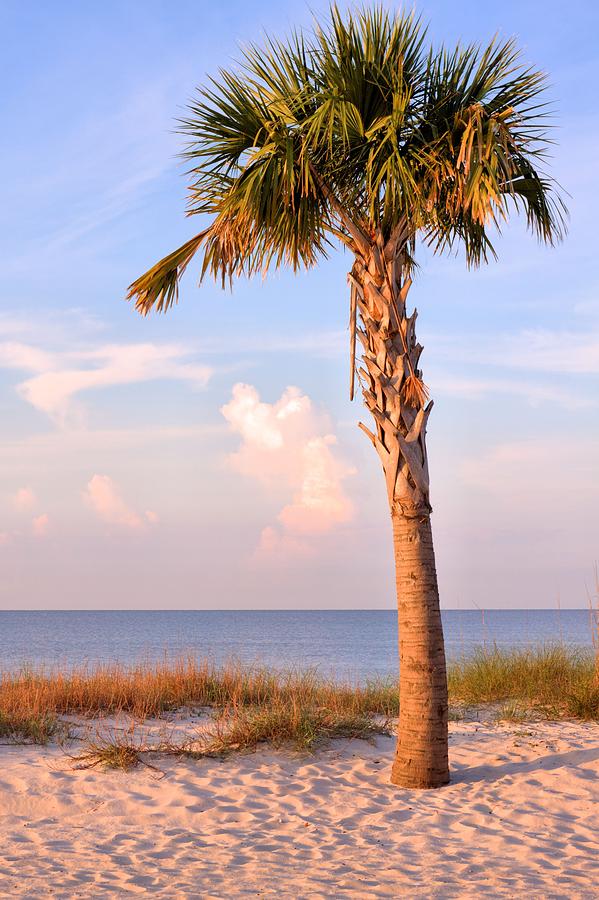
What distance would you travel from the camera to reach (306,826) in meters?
6.66

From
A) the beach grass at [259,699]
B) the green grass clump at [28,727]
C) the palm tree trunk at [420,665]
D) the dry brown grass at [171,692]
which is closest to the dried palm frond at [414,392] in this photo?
the palm tree trunk at [420,665]

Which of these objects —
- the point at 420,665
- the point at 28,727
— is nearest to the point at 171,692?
the point at 28,727

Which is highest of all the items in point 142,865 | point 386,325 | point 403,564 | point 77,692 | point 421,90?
point 421,90

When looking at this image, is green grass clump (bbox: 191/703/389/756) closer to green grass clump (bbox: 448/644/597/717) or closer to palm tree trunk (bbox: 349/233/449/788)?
palm tree trunk (bbox: 349/233/449/788)

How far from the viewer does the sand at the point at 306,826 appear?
18.0ft

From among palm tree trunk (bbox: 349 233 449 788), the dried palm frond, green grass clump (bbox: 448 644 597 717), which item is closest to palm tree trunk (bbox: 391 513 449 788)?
palm tree trunk (bbox: 349 233 449 788)

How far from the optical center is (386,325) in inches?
303

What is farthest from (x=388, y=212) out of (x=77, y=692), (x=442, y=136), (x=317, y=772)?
(x=77, y=692)

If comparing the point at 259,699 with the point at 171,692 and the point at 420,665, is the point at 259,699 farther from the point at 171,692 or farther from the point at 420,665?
the point at 420,665

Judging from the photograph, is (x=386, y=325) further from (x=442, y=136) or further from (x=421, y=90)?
(x=421, y=90)

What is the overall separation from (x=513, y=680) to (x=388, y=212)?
293 inches

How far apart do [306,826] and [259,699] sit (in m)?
4.38

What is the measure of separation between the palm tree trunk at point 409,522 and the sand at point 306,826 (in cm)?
44

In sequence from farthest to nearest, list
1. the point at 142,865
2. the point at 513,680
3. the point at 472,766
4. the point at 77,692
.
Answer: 1. the point at 513,680
2. the point at 77,692
3. the point at 472,766
4. the point at 142,865
